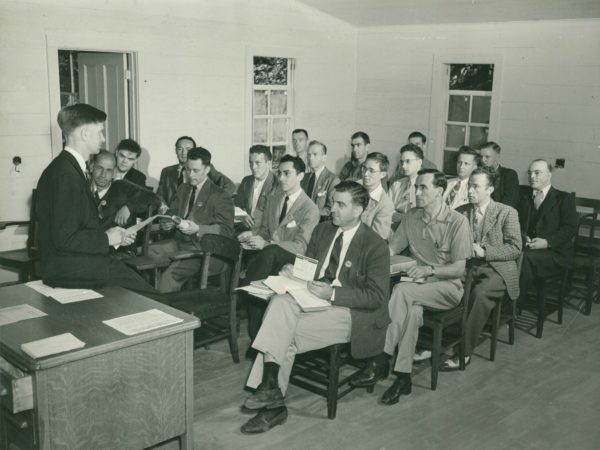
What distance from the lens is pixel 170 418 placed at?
2.88 m

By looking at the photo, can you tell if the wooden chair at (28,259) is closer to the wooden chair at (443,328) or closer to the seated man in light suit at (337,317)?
the seated man in light suit at (337,317)

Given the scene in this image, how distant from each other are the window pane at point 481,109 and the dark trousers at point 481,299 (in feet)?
11.1

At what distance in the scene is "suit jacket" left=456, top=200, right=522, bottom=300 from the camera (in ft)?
14.9

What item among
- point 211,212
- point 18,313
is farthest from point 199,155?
point 18,313

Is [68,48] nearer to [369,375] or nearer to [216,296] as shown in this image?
[216,296]

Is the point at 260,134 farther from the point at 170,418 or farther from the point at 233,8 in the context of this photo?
the point at 170,418

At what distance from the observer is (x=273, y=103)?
789cm

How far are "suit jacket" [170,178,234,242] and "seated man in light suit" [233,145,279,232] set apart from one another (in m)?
0.39

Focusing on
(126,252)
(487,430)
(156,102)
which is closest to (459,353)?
(487,430)

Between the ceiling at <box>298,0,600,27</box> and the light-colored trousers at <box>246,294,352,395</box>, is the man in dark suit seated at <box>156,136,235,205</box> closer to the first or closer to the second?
the ceiling at <box>298,0,600,27</box>

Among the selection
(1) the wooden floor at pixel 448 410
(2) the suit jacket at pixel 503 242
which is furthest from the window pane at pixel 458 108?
(1) the wooden floor at pixel 448 410

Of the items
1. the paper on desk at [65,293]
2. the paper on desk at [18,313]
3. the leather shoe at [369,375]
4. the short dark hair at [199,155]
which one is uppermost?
the short dark hair at [199,155]

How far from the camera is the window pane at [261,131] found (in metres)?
7.79

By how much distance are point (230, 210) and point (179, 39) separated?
2.67m
